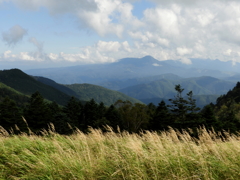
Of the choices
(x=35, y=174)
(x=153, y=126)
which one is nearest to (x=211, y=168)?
(x=35, y=174)

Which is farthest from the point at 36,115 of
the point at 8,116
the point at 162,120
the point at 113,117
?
the point at 162,120

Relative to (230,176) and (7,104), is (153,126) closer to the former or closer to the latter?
(7,104)

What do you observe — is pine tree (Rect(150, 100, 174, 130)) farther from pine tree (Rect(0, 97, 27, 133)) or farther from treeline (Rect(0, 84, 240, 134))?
pine tree (Rect(0, 97, 27, 133))

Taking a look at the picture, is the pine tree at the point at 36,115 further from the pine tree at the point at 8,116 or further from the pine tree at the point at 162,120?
the pine tree at the point at 162,120

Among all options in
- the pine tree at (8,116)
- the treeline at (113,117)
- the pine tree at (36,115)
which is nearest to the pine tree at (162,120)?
the treeline at (113,117)

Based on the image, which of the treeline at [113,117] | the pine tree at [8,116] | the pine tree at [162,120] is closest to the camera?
the treeline at [113,117]

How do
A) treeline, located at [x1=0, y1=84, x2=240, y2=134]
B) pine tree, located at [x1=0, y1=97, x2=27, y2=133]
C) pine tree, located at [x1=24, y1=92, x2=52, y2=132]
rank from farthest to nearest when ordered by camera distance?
pine tree, located at [x1=24, y1=92, x2=52, y2=132], pine tree, located at [x1=0, y1=97, x2=27, y2=133], treeline, located at [x1=0, y1=84, x2=240, y2=134]

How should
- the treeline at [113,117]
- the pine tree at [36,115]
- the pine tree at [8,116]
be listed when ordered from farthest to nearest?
the pine tree at [36,115] < the pine tree at [8,116] < the treeline at [113,117]

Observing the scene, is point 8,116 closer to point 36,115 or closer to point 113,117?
point 36,115

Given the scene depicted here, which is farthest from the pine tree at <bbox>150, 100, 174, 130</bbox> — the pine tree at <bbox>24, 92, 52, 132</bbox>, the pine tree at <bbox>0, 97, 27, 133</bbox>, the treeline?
the pine tree at <bbox>0, 97, 27, 133</bbox>

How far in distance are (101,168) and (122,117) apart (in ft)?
165

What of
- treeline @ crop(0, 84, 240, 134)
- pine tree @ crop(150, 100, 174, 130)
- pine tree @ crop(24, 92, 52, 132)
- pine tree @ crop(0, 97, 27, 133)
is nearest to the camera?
treeline @ crop(0, 84, 240, 134)

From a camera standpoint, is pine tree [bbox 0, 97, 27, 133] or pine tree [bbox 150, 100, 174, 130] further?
pine tree [bbox 150, 100, 174, 130]

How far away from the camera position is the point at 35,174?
346 cm
